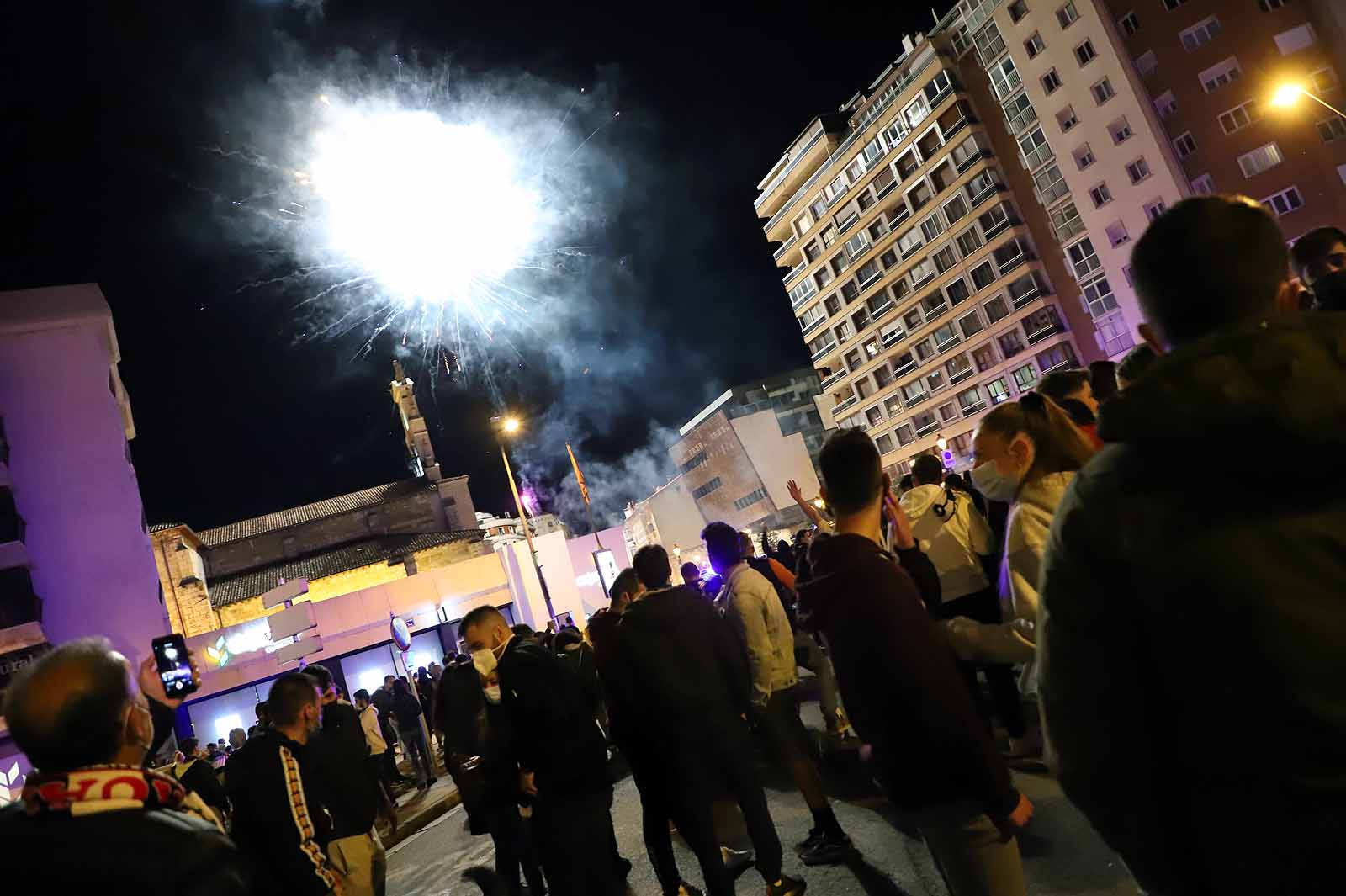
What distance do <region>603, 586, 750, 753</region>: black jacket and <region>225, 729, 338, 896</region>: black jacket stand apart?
1.80 meters

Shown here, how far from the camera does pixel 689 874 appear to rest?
19.3ft

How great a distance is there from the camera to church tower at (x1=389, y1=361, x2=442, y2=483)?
6488 centimetres

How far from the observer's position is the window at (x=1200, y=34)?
3569 cm

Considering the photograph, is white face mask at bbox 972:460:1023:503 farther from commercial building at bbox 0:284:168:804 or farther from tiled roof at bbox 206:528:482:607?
tiled roof at bbox 206:528:482:607

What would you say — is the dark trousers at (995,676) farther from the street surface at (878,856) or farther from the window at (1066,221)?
the window at (1066,221)

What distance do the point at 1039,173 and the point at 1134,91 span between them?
7.96m

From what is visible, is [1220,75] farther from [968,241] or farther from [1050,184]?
[968,241]

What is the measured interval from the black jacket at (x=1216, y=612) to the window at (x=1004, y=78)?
5204 centimetres

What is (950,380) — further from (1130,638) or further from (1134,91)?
(1130,638)

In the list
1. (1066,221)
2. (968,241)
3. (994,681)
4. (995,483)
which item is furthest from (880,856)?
(968,241)

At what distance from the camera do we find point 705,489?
264ft

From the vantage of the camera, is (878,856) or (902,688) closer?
(902,688)

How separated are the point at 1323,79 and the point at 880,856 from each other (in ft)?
142

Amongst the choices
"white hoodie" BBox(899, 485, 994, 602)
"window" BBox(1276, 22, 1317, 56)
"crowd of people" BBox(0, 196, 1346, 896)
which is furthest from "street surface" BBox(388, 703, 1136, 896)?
"window" BBox(1276, 22, 1317, 56)
